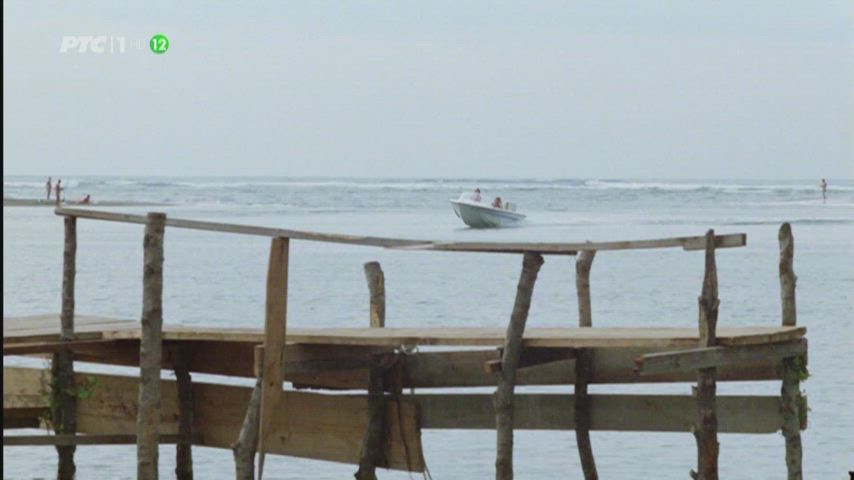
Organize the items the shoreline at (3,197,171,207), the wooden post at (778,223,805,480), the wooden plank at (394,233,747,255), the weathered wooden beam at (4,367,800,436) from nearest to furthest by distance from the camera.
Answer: the wooden plank at (394,233,747,255) → the wooden post at (778,223,805,480) → the weathered wooden beam at (4,367,800,436) → the shoreline at (3,197,171,207)

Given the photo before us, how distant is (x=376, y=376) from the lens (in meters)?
11.7

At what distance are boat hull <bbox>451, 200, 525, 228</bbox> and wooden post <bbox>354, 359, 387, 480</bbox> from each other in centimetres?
4211

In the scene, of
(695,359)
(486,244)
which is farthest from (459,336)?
(695,359)

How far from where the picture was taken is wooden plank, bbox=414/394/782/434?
11398mm

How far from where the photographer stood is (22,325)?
41.0 feet

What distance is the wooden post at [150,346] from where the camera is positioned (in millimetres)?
10945

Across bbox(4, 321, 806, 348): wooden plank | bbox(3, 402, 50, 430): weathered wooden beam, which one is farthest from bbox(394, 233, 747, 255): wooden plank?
bbox(3, 402, 50, 430): weathered wooden beam

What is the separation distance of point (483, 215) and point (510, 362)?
44.0 meters

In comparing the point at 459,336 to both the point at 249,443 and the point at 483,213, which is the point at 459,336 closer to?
the point at 249,443

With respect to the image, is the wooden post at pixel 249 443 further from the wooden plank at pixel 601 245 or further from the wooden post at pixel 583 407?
the wooden post at pixel 583 407

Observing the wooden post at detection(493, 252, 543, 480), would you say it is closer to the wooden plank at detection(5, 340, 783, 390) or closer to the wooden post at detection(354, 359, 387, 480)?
the wooden plank at detection(5, 340, 783, 390)

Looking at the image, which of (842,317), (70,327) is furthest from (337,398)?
(842,317)

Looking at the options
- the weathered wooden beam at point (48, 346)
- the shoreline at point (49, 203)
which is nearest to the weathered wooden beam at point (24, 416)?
the weathered wooden beam at point (48, 346)

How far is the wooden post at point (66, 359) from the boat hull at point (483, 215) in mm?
41381
